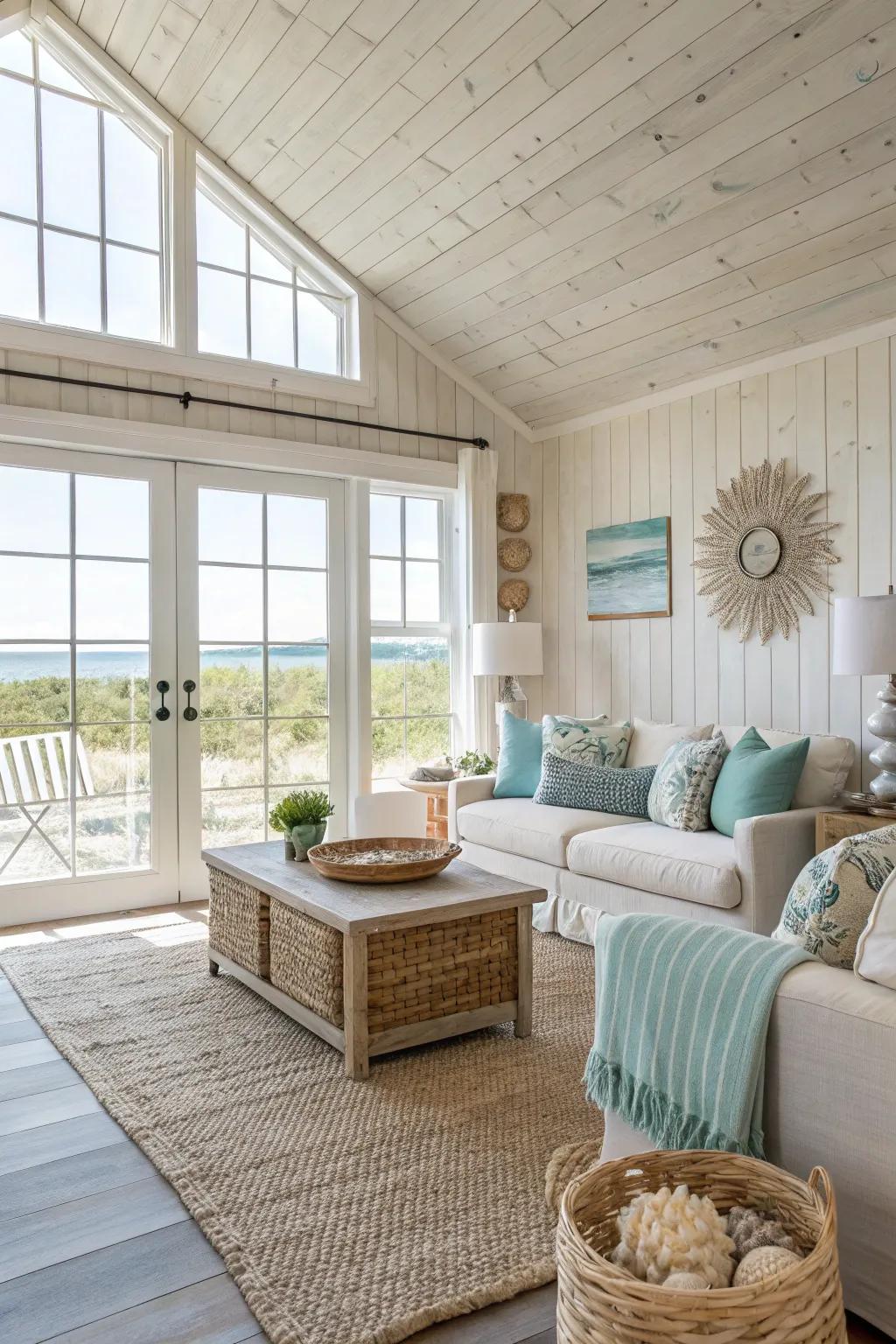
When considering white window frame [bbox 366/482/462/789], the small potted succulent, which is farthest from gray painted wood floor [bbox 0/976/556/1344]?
white window frame [bbox 366/482/462/789]

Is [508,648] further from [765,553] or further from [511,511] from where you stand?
[765,553]

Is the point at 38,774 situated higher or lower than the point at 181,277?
lower

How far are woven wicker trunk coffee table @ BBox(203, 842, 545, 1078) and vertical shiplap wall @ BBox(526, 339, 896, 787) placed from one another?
176cm

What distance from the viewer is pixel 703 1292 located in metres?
1.21

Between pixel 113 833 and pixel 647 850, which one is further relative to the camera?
pixel 113 833

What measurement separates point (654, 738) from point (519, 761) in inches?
25.0

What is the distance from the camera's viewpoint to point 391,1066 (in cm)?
264

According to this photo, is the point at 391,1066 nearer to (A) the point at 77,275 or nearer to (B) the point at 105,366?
(B) the point at 105,366

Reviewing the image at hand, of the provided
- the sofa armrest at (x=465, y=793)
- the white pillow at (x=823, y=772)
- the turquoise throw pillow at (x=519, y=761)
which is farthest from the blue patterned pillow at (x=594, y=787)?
the white pillow at (x=823, y=772)

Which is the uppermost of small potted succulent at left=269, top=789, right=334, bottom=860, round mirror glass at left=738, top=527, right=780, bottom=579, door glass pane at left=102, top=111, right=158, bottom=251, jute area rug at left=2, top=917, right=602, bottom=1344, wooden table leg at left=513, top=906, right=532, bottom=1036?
door glass pane at left=102, top=111, right=158, bottom=251

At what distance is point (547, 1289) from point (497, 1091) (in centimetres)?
76

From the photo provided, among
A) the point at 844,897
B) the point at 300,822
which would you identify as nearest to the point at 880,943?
the point at 844,897

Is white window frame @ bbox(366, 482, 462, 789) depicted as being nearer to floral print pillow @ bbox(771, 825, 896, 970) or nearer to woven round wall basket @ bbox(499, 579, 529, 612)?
woven round wall basket @ bbox(499, 579, 529, 612)

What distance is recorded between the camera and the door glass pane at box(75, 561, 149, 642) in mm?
Answer: 4324
